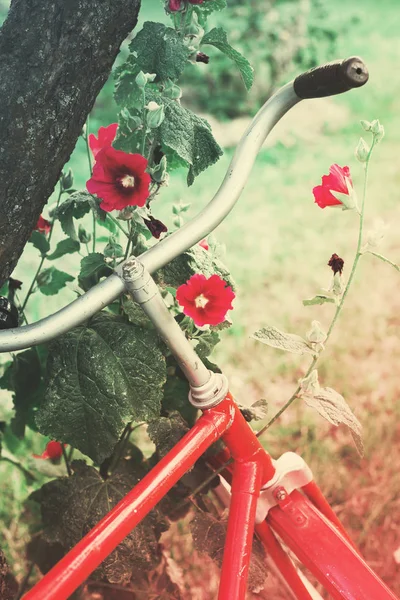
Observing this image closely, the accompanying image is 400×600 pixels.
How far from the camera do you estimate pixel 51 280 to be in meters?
1.35

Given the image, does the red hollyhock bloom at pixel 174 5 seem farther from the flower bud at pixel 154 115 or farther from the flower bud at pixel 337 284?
the flower bud at pixel 337 284

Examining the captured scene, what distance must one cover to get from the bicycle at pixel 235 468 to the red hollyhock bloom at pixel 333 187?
0.18 metres

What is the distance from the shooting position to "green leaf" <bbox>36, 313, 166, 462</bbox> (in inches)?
42.9

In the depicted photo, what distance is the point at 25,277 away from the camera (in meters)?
2.46

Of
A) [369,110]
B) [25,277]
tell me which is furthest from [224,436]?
[369,110]

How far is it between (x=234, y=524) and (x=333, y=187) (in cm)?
51

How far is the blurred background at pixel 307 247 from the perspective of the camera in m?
1.79

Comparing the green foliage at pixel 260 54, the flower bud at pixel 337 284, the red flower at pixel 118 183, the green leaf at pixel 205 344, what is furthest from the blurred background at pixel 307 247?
the red flower at pixel 118 183

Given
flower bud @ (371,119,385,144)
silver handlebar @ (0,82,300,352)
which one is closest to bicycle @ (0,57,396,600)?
silver handlebar @ (0,82,300,352)

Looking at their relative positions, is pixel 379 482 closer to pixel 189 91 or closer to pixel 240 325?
pixel 240 325

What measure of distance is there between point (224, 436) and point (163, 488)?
0.15m

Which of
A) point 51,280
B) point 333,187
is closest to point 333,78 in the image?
point 333,187

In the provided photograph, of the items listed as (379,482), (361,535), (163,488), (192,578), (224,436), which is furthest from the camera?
(379,482)

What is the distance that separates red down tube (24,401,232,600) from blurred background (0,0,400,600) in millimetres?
401
